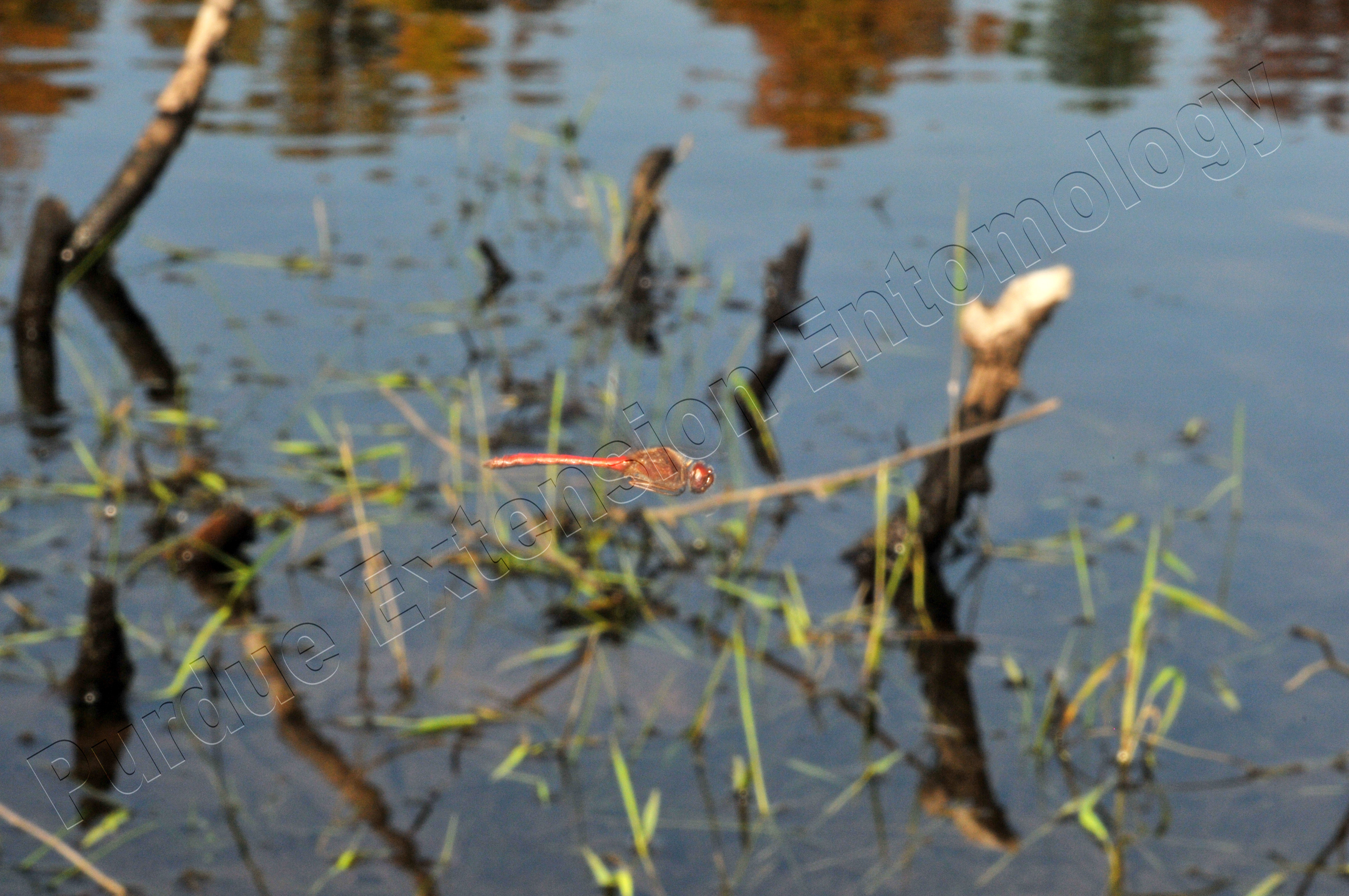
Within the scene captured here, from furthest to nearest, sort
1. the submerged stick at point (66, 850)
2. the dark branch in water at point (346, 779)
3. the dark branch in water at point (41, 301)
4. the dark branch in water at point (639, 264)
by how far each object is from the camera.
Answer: the dark branch in water at point (639, 264)
the dark branch in water at point (41, 301)
the dark branch in water at point (346, 779)
the submerged stick at point (66, 850)

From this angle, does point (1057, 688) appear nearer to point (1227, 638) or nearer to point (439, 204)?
point (1227, 638)

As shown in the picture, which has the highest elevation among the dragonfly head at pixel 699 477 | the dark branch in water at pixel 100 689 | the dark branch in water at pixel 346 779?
the dragonfly head at pixel 699 477

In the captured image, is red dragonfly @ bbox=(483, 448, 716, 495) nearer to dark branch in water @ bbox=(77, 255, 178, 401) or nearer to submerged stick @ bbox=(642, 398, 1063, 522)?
submerged stick @ bbox=(642, 398, 1063, 522)

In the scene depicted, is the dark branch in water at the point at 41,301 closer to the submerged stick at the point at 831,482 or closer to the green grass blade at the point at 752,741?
the submerged stick at the point at 831,482

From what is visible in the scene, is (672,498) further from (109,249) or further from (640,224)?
(109,249)

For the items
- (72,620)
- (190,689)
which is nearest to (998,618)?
(190,689)

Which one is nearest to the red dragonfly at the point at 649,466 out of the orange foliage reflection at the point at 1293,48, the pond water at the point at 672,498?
the pond water at the point at 672,498

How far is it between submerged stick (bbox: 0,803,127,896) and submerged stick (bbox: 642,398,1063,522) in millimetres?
1851

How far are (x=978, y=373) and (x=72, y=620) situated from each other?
9.06ft

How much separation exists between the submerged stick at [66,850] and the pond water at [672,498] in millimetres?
47

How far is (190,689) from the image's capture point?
3531 millimetres

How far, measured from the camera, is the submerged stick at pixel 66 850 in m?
2.54

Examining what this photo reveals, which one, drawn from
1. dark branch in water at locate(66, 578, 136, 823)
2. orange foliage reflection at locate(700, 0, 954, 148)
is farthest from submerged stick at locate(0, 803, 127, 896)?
orange foliage reflection at locate(700, 0, 954, 148)

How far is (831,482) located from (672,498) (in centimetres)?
47
